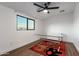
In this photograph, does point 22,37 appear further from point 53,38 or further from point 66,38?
point 66,38

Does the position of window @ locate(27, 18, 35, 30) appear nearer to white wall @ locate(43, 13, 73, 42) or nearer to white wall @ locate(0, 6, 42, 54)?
white wall @ locate(0, 6, 42, 54)

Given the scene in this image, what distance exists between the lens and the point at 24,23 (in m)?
4.53

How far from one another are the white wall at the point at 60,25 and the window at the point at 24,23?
1856 millimetres

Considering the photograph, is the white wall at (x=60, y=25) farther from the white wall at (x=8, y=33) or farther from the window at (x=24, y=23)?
the white wall at (x=8, y=33)

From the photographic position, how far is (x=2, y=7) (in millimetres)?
2852

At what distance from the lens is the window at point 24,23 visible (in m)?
3.99

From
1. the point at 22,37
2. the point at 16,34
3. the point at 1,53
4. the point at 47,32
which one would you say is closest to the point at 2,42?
the point at 1,53

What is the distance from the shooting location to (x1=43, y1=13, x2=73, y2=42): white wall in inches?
230

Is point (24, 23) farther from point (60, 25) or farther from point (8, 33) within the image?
point (60, 25)

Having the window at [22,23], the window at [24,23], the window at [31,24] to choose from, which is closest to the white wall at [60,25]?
the window at [31,24]

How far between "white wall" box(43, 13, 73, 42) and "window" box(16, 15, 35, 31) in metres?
1.86

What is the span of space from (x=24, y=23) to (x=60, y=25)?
320cm

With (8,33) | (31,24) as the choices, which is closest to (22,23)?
(31,24)

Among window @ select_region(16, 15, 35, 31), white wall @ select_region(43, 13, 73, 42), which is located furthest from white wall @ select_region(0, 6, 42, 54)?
white wall @ select_region(43, 13, 73, 42)
